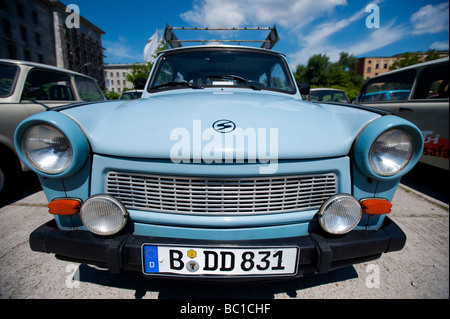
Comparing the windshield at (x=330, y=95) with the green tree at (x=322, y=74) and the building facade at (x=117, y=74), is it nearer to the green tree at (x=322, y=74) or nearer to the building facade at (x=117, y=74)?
the green tree at (x=322, y=74)

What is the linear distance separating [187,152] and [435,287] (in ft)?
6.05

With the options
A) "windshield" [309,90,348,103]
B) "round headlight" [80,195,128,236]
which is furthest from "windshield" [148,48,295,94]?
"windshield" [309,90,348,103]

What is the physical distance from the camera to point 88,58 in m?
42.0

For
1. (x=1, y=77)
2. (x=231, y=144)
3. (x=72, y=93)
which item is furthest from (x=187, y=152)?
(x=72, y=93)

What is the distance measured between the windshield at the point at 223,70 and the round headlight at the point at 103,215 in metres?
1.27

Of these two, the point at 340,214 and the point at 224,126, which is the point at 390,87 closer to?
the point at 340,214

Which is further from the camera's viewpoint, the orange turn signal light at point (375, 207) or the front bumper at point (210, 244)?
the orange turn signal light at point (375, 207)

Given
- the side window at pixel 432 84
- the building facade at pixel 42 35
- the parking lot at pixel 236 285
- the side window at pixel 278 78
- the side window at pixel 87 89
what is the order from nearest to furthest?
the parking lot at pixel 236 285 < the side window at pixel 278 78 < the side window at pixel 432 84 < the side window at pixel 87 89 < the building facade at pixel 42 35

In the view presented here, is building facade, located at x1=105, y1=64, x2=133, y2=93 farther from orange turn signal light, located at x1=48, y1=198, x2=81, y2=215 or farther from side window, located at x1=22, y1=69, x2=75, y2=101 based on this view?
orange turn signal light, located at x1=48, y1=198, x2=81, y2=215

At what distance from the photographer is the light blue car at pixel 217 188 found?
1.06 m

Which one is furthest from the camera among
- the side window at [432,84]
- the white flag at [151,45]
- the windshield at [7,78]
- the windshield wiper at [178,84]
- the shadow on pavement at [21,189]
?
the white flag at [151,45]

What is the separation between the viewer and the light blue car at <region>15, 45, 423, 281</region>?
41.7 inches

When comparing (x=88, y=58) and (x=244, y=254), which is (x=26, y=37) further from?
(x=244, y=254)

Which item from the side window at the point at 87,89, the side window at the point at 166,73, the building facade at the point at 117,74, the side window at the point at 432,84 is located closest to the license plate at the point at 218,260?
the side window at the point at 166,73
